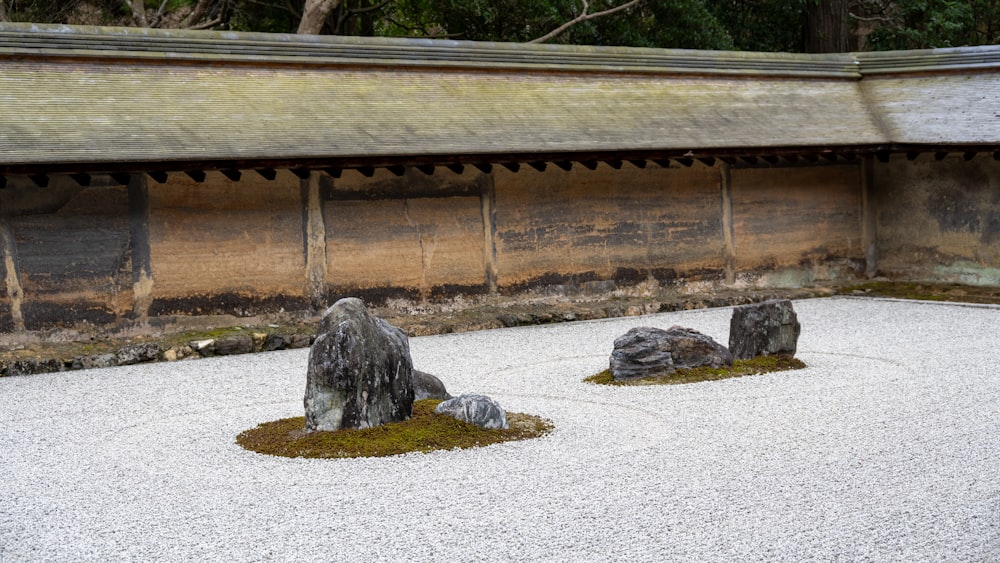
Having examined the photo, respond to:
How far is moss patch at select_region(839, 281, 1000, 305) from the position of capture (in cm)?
1611

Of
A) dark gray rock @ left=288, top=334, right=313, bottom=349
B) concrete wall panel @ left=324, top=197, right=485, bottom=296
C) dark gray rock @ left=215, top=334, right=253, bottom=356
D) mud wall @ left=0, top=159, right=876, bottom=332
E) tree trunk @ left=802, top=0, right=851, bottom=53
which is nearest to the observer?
mud wall @ left=0, top=159, right=876, bottom=332

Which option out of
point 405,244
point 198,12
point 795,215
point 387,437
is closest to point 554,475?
point 387,437

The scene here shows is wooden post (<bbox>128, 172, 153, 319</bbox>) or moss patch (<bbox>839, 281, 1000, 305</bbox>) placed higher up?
wooden post (<bbox>128, 172, 153, 319</bbox>)

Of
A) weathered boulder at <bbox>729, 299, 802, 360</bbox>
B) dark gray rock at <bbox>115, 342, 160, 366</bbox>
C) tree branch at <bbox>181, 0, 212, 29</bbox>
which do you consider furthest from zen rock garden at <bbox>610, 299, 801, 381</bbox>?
tree branch at <bbox>181, 0, 212, 29</bbox>

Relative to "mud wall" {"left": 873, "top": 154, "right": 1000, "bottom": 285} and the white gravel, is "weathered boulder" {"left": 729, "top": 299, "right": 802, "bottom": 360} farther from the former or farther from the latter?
"mud wall" {"left": 873, "top": 154, "right": 1000, "bottom": 285}

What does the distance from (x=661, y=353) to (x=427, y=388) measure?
2369 millimetres

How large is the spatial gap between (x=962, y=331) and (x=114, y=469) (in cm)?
937

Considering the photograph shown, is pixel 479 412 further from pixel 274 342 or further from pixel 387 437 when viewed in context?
pixel 274 342

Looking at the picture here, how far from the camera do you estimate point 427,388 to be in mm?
9391

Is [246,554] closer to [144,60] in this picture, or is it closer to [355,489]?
[355,489]

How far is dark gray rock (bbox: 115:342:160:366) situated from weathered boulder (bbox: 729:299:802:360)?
19.2 ft

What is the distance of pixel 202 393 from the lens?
34.3ft

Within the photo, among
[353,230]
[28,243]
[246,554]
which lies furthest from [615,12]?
[246,554]

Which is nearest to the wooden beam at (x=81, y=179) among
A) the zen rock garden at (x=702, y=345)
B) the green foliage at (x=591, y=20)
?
the zen rock garden at (x=702, y=345)
